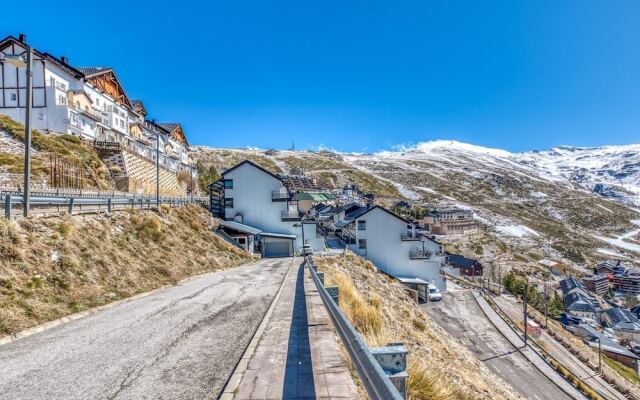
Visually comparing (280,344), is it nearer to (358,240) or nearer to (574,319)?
(358,240)

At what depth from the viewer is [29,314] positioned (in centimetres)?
871

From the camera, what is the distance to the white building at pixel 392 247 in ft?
159

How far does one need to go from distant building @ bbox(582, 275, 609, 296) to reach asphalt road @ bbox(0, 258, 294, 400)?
97595mm

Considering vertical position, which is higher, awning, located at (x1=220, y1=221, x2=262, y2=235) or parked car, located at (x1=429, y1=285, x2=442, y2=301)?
awning, located at (x1=220, y1=221, x2=262, y2=235)

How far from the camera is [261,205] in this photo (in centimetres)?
4381

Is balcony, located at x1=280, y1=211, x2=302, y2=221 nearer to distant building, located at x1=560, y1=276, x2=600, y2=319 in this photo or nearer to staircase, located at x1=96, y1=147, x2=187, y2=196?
staircase, located at x1=96, y1=147, x2=187, y2=196

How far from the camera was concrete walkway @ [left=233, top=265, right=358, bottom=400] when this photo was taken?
446 cm

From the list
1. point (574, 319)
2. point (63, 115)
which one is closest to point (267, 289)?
point (63, 115)

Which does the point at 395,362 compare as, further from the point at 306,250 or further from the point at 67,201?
the point at 306,250

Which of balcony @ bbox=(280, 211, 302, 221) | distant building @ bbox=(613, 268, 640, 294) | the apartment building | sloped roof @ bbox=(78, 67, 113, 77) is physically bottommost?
distant building @ bbox=(613, 268, 640, 294)

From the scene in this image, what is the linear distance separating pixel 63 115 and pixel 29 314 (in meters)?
45.7

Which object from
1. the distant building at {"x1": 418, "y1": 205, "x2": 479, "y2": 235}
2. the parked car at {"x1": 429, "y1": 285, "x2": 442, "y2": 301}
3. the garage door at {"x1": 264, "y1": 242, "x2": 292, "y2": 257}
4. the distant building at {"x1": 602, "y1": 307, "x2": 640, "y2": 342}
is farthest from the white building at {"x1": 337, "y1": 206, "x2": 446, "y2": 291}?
the distant building at {"x1": 418, "y1": 205, "x2": 479, "y2": 235}

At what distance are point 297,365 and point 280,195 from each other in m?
38.9

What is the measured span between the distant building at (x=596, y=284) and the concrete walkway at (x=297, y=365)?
98.0m
